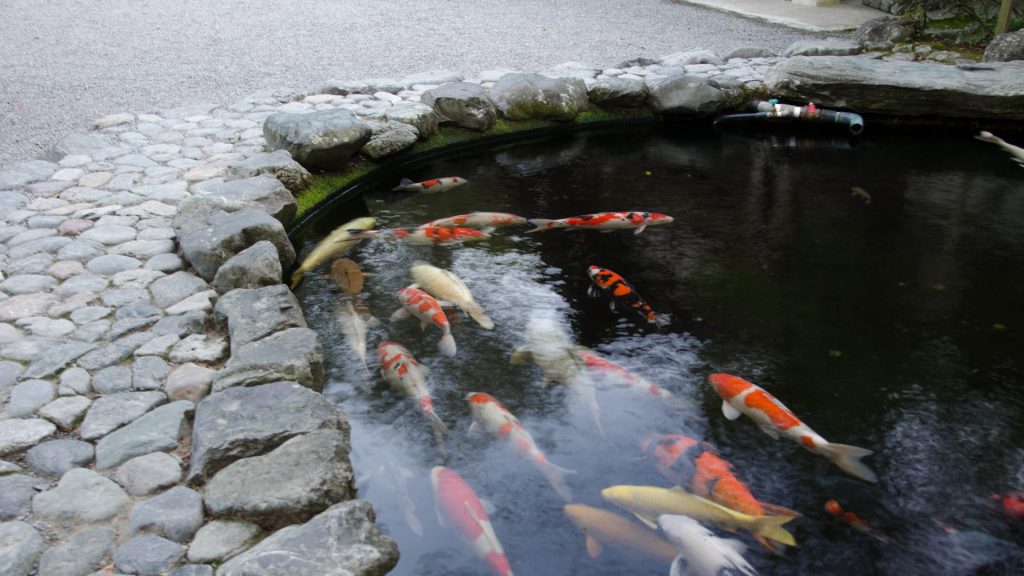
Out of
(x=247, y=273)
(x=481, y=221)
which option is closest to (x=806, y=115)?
(x=481, y=221)

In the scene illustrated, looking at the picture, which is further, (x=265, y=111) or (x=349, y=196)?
(x=265, y=111)

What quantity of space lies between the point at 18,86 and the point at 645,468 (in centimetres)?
819

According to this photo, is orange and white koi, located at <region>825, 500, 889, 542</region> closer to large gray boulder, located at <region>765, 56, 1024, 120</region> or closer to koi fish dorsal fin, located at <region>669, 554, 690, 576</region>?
koi fish dorsal fin, located at <region>669, 554, 690, 576</region>

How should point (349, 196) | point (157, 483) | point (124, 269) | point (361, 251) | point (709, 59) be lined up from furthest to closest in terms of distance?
1. point (709, 59)
2. point (349, 196)
3. point (361, 251)
4. point (124, 269)
5. point (157, 483)

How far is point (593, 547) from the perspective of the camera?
11.2ft

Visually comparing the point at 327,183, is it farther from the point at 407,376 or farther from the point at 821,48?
the point at 821,48

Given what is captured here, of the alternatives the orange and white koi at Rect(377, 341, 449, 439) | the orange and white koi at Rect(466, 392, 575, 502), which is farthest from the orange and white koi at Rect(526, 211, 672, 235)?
the orange and white koi at Rect(466, 392, 575, 502)

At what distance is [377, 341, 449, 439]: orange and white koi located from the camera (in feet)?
13.8

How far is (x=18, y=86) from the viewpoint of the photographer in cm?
878

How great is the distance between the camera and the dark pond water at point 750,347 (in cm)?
354

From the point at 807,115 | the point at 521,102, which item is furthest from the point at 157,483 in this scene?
the point at 807,115

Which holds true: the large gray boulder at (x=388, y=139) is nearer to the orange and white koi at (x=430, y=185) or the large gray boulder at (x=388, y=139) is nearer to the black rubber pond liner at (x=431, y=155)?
the black rubber pond liner at (x=431, y=155)

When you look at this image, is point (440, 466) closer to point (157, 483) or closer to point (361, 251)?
point (157, 483)

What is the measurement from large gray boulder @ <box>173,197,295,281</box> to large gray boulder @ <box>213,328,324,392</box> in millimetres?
1070
